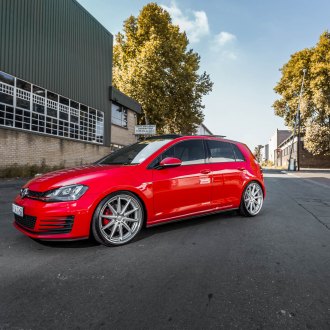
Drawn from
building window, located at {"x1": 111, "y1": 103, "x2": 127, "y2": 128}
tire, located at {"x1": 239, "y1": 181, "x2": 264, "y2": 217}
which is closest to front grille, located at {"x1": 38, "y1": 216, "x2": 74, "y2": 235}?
tire, located at {"x1": 239, "y1": 181, "x2": 264, "y2": 217}

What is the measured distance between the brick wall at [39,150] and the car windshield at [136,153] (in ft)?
31.8

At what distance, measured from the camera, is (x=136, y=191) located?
368 cm

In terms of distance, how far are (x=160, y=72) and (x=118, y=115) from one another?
655 cm

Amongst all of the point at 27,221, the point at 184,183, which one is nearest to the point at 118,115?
the point at 184,183

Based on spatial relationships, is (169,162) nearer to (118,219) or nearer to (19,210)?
(118,219)

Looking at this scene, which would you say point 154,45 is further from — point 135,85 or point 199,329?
point 199,329

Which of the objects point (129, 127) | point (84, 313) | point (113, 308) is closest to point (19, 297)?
point (84, 313)

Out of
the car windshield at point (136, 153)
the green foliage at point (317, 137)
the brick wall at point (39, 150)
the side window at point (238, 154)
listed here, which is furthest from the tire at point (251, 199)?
the green foliage at point (317, 137)

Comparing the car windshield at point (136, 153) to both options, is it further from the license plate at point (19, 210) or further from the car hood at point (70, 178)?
the license plate at point (19, 210)

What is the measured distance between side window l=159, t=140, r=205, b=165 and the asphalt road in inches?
44.2

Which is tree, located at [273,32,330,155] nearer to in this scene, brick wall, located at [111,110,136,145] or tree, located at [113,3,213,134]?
tree, located at [113,3,213,134]

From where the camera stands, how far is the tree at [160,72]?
26234mm

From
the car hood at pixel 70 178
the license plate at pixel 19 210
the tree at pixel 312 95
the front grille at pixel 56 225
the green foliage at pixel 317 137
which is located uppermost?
the tree at pixel 312 95

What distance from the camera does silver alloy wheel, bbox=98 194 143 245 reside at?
3.49m
